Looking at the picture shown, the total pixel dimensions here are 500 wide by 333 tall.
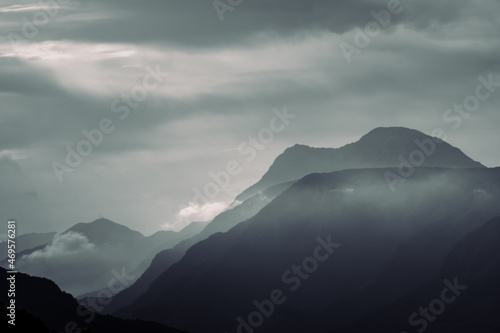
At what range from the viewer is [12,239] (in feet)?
560

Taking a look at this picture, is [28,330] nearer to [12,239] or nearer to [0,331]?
[0,331]

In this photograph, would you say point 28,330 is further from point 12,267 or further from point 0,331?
point 12,267

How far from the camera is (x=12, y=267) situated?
585 feet

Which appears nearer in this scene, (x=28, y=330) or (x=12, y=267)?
(x=12, y=267)

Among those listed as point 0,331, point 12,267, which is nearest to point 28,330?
point 0,331

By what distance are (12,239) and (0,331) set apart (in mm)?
28831

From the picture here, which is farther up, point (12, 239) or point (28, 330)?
point (12, 239)

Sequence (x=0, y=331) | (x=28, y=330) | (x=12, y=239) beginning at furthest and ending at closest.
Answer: (x=28, y=330), (x=0, y=331), (x=12, y=239)

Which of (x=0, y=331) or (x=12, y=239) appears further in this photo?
(x=0, y=331)

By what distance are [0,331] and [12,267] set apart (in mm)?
18793

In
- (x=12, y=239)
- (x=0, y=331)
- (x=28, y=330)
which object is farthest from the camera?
(x=28, y=330)

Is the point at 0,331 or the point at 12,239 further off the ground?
the point at 12,239

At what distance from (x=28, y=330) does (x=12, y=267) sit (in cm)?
2789

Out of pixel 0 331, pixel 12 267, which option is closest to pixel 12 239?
pixel 12 267
